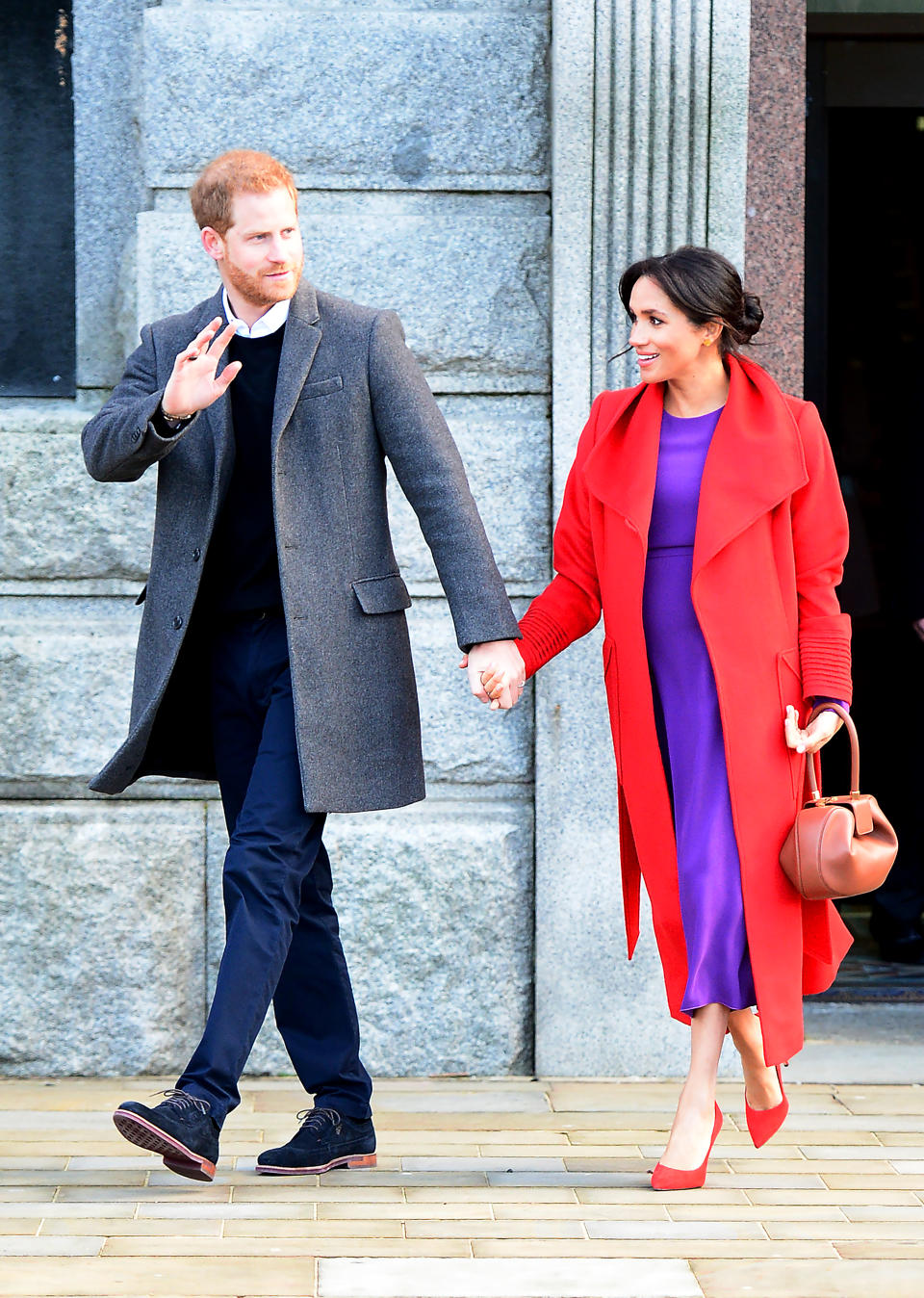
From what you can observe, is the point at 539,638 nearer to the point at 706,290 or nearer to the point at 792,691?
the point at 792,691

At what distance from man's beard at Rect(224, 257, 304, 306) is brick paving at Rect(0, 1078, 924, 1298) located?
1740mm

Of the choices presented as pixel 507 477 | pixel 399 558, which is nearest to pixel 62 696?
pixel 399 558

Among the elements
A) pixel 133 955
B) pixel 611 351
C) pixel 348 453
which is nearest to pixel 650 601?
pixel 348 453

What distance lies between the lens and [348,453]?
144 inches

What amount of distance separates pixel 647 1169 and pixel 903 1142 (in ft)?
2.17

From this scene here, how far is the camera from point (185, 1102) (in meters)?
3.35

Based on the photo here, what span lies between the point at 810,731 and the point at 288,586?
1061mm

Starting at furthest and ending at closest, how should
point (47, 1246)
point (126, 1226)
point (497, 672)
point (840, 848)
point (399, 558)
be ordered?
point (399, 558) → point (497, 672) → point (840, 848) → point (126, 1226) → point (47, 1246)

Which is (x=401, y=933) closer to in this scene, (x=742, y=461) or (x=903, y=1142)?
(x=903, y=1142)

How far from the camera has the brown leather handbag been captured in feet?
11.4

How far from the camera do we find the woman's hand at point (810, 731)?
142 inches

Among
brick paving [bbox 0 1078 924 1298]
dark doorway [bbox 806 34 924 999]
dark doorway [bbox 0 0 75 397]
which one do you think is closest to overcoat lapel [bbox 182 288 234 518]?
brick paving [bbox 0 1078 924 1298]

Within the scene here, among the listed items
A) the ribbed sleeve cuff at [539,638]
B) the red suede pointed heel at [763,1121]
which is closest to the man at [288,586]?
the ribbed sleeve cuff at [539,638]

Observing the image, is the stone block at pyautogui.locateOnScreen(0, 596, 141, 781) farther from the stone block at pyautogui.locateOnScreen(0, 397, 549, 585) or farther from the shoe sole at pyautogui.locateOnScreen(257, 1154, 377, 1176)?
the shoe sole at pyautogui.locateOnScreen(257, 1154, 377, 1176)
